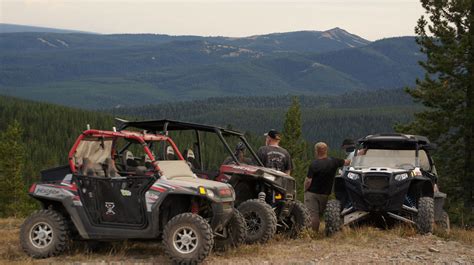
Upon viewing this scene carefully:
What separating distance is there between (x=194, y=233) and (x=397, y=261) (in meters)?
3.31

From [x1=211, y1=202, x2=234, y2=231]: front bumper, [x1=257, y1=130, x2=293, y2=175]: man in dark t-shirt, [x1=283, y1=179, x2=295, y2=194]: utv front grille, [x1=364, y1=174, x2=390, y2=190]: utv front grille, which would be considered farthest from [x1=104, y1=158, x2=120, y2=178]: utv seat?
[x1=364, y1=174, x2=390, y2=190]: utv front grille

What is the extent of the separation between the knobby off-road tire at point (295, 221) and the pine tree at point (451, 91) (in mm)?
20226

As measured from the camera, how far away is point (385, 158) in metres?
15.5

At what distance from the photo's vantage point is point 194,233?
11023 millimetres

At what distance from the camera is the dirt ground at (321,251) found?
454 inches

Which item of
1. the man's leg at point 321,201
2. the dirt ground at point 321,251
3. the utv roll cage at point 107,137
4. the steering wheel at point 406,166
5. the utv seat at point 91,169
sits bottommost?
the dirt ground at point 321,251

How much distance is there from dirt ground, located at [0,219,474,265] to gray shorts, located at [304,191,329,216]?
5.74ft

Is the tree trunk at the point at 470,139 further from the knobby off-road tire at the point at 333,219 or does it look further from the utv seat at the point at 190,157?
the utv seat at the point at 190,157

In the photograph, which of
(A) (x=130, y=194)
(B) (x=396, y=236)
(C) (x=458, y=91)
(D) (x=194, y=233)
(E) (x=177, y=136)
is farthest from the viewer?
(E) (x=177, y=136)

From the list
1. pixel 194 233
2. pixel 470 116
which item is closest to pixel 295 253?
pixel 194 233

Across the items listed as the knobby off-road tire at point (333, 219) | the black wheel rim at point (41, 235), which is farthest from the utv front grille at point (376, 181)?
the black wheel rim at point (41, 235)

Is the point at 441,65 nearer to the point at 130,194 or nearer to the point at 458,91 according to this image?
the point at 458,91

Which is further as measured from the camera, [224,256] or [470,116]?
[470,116]

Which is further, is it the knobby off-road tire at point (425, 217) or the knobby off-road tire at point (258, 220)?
the knobby off-road tire at point (425, 217)
